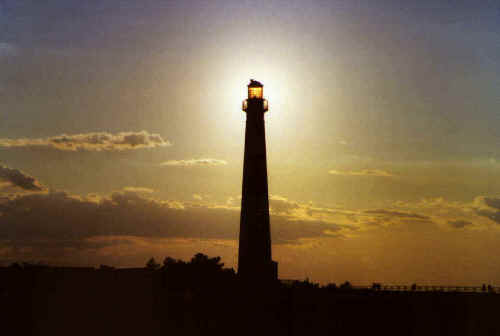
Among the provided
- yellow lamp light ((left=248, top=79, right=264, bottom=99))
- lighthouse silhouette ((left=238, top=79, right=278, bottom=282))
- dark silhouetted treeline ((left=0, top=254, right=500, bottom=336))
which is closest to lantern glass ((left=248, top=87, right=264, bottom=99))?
yellow lamp light ((left=248, top=79, right=264, bottom=99))

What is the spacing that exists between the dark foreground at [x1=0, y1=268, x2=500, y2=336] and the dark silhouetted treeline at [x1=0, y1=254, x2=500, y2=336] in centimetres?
8

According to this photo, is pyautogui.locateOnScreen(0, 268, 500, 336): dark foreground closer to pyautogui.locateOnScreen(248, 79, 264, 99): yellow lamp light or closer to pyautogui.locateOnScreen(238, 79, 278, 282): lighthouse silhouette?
pyautogui.locateOnScreen(238, 79, 278, 282): lighthouse silhouette

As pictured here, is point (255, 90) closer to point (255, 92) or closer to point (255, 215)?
point (255, 92)

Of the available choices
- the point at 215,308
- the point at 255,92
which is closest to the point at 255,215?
the point at 215,308

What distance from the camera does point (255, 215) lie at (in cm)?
5497

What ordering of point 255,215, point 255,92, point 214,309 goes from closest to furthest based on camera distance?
point 255,215 → point 214,309 → point 255,92

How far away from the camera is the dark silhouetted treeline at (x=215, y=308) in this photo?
55.2 meters

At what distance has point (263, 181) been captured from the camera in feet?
182

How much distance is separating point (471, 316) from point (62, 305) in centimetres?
3445

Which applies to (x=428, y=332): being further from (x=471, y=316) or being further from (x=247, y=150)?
(x=247, y=150)

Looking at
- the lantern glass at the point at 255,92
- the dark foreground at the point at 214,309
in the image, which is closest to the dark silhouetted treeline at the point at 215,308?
the dark foreground at the point at 214,309

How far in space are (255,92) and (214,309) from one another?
18.7 metres

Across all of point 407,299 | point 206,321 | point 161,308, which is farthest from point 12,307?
point 407,299

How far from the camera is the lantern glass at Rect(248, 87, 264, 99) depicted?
58469 mm
